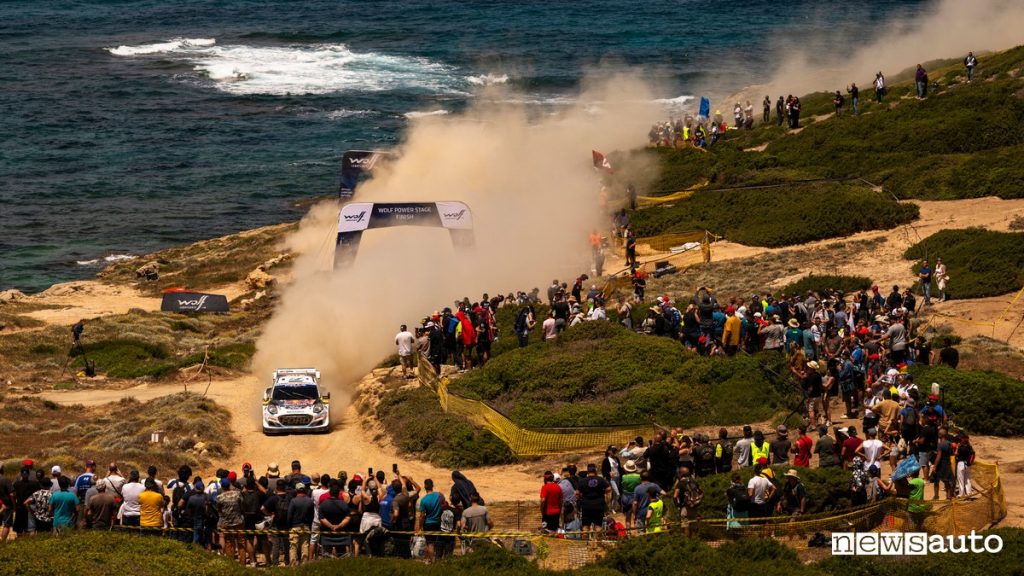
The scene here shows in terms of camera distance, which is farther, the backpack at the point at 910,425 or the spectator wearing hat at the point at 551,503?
the backpack at the point at 910,425

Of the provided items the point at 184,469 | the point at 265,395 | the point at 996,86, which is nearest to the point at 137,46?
the point at 996,86

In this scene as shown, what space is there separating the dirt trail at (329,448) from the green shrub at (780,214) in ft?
62.9

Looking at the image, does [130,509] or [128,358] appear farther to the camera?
[128,358]

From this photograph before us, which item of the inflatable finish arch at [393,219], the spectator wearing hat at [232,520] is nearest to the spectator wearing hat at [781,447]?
the spectator wearing hat at [232,520]

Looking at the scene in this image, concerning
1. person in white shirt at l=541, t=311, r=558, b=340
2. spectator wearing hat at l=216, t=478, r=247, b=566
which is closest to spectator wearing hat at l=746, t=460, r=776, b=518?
spectator wearing hat at l=216, t=478, r=247, b=566

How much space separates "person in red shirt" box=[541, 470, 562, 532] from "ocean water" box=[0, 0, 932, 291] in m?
45.4

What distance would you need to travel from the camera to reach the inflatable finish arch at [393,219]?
143ft

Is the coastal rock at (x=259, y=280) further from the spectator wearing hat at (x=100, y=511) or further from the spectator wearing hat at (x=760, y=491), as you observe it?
the spectator wearing hat at (x=760, y=491)

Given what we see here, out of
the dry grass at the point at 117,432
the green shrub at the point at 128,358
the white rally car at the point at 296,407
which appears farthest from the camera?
Result: the green shrub at the point at 128,358

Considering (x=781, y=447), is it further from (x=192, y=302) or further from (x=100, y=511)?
(x=192, y=302)

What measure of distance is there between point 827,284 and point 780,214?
36.4 ft

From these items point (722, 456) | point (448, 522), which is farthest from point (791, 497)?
point (448, 522)

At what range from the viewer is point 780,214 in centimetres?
5084

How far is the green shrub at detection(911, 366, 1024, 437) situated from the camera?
27.9 metres
